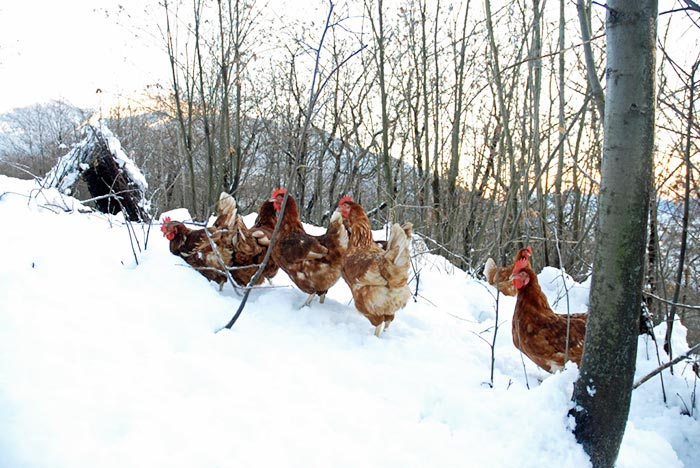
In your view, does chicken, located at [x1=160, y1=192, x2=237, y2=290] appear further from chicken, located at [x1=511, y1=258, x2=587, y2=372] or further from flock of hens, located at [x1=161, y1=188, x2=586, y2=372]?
chicken, located at [x1=511, y1=258, x2=587, y2=372]

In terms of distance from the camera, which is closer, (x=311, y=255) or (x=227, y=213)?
(x=311, y=255)

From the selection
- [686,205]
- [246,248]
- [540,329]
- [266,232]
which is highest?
[686,205]

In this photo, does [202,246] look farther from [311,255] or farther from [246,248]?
[311,255]

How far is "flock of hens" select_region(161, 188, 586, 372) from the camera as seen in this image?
3021 mm

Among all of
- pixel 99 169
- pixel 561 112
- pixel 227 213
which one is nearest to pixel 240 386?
pixel 227 213

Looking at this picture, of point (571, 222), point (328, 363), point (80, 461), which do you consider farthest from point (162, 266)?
point (571, 222)

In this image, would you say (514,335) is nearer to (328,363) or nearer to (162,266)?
(328,363)

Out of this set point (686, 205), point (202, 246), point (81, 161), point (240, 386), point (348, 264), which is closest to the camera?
point (240, 386)

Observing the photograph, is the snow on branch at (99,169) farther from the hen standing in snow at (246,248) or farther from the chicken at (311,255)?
the chicken at (311,255)

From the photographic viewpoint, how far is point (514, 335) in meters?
3.16

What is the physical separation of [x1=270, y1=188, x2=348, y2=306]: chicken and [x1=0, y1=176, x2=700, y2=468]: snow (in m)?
0.25

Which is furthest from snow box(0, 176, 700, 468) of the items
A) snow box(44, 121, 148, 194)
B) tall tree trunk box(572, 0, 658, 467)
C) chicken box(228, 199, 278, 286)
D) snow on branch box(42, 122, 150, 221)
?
snow box(44, 121, 148, 194)

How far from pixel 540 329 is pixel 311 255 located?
5.95 feet

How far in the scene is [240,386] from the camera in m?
2.09
